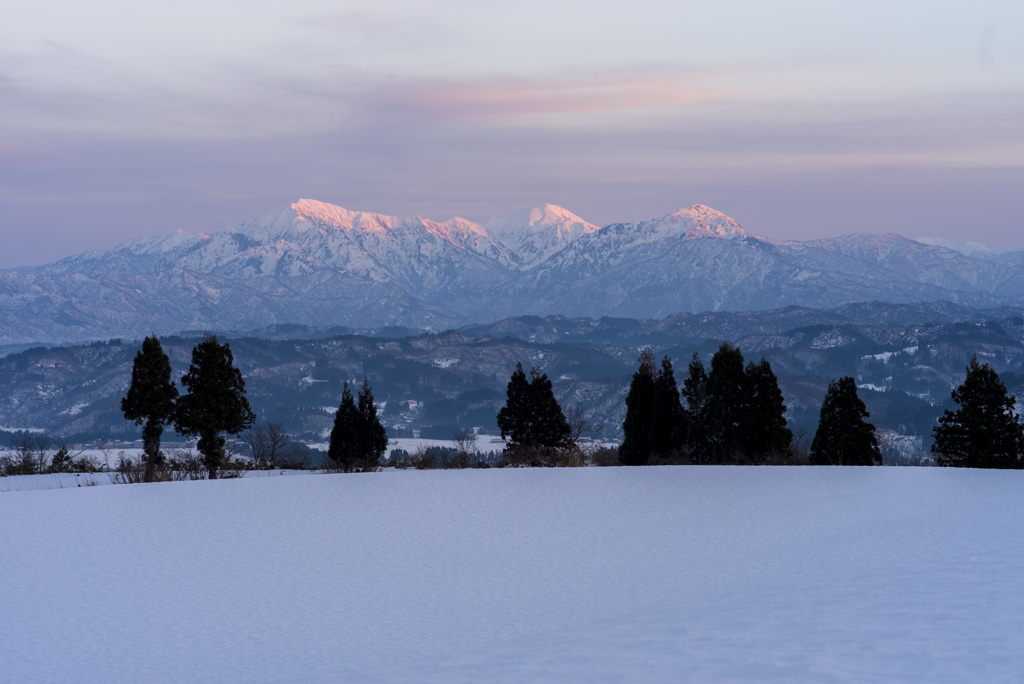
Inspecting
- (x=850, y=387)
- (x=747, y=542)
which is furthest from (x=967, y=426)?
(x=747, y=542)

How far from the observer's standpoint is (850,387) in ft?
129

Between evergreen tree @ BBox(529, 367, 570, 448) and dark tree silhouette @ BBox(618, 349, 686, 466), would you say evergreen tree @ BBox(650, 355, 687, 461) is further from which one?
evergreen tree @ BBox(529, 367, 570, 448)

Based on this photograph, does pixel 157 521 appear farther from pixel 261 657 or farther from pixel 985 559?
pixel 985 559

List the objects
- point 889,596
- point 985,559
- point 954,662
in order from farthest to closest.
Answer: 1. point 985,559
2. point 889,596
3. point 954,662

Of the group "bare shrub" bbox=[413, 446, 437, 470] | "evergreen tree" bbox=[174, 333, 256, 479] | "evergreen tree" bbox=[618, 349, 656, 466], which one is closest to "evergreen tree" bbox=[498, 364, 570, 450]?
"evergreen tree" bbox=[618, 349, 656, 466]

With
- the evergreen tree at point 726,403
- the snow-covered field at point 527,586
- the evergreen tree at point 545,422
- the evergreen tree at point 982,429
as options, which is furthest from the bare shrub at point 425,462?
the evergreen tree at point 982,429

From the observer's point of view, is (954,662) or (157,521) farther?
(157,521)

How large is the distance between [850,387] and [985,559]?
2500cm

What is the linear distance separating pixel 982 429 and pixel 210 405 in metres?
34.0

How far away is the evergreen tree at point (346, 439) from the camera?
39.9 m

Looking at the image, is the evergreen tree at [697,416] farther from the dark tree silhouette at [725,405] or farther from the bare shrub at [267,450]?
the bare shrub at [267,450]

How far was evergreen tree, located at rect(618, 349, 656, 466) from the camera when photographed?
142 feet

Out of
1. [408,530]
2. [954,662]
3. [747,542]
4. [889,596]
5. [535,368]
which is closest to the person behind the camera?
[954,662]

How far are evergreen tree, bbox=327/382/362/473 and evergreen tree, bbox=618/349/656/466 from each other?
13681 mm
